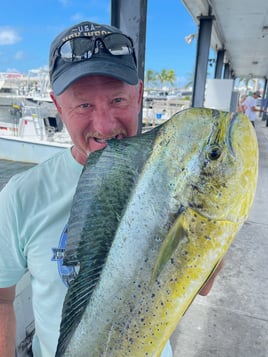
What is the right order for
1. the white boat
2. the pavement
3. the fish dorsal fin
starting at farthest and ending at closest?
the white boat
the pavement
the fish dorsal fin

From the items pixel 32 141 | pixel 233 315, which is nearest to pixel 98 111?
pixel 233 315

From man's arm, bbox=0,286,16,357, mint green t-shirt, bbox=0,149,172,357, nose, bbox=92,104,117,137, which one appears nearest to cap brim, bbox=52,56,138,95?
nose, bbox=92,104,117,137

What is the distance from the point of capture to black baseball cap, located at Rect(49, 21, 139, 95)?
1137mm

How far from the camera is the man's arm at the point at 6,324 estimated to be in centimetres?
129

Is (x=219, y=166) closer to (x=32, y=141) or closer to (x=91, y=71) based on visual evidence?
(x=91, y=71)

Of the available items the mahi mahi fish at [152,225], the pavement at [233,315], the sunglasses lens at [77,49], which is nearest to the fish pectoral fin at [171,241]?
the mahi mahi fish at [152,225]

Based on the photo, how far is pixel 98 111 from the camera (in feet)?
3.76

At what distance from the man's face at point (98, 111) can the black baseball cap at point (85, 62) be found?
0.03 m

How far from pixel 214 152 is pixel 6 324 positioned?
43.8 inches

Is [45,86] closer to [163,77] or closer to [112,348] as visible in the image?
[112,348]

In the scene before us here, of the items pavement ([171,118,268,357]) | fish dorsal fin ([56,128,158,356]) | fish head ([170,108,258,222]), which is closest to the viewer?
fish head ([170,108,258,222])

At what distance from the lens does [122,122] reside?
3.85 ft

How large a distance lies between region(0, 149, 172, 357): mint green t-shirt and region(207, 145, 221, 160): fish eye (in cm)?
60

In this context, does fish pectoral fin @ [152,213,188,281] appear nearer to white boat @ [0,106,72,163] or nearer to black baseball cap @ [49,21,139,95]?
black baseball cap @ [49,21,139,95]
